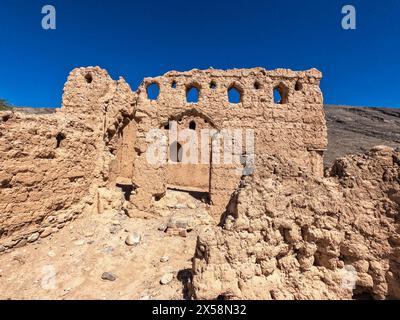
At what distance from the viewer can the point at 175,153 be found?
59.7 feet

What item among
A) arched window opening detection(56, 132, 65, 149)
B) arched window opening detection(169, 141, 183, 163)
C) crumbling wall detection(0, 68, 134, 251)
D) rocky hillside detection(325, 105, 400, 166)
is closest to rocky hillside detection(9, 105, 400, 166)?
rocky hillside detection(325, 105, 400, 166)

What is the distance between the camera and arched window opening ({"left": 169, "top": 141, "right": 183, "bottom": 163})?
710 inches

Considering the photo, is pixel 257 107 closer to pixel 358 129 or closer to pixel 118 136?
pixel 118 136

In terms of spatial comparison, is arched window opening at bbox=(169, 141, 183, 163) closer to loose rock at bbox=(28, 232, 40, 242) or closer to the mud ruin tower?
the mud ruin tower

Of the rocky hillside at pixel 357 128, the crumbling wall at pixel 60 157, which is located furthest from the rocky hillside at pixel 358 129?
the crumbling wall at pixel 60 157

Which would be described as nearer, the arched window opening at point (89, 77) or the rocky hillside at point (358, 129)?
the arched window opening at point (89, 77)

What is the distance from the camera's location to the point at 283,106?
34.6ft

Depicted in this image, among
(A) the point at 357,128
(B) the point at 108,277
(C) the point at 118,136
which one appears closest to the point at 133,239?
(B) the point at 108,277

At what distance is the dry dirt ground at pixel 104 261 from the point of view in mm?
5371

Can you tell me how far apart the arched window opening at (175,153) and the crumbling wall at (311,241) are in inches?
544

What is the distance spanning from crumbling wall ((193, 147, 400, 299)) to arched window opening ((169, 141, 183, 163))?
13830mm

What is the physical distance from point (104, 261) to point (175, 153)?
1211 cm

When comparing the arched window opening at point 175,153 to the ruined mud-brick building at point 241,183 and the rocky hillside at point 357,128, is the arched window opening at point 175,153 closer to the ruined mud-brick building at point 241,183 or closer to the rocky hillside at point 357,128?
the ruined mud-brick building at point 241,183
